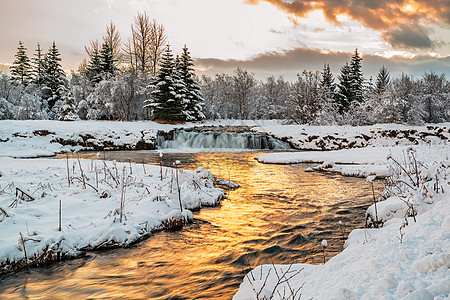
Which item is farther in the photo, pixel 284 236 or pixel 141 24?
pixel 141 24

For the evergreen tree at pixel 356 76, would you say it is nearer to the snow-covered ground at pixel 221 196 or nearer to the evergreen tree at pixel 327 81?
the evergreen tree at pixel 327 81

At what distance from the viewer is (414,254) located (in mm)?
2004

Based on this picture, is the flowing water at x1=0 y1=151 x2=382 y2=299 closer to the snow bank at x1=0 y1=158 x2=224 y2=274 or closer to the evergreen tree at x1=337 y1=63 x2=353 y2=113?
the snow bank at x1=0 y1=158 x2=224 y2=274

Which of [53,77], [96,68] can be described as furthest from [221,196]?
[53,77]

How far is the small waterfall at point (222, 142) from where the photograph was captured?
19.8 meters

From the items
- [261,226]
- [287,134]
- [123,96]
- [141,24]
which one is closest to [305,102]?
[287,134]

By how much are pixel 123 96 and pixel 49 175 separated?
79.6ft

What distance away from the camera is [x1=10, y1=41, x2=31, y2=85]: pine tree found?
38469 millimetres

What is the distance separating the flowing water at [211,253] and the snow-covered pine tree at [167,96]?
847 inches

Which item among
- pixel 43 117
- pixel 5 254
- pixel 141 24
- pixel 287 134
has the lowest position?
pixel 5 254

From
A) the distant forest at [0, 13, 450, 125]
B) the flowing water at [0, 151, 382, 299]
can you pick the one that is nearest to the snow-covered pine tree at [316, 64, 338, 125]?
the distant forest at [0, 13, 450, 125]

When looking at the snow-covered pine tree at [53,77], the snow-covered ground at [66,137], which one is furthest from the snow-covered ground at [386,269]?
the snow-covered pine tree at [53,77]

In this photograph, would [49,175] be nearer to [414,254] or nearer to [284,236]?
[284,236]

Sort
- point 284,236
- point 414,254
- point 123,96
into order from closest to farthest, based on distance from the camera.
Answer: point 414,254, point 284,236, point 123,96
